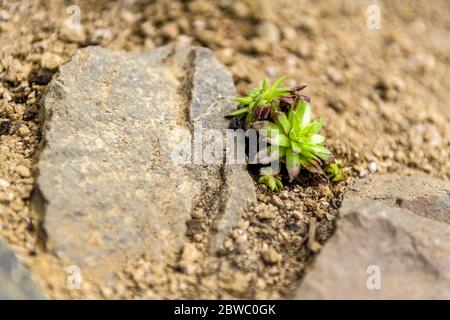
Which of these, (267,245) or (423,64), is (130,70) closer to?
(267,245)

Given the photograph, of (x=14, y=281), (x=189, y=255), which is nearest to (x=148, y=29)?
(x=189, y=255)

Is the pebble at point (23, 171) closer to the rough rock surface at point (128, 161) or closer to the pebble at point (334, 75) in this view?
the rough rock surface at point (128, 161)

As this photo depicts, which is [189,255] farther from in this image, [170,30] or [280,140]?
[170,30]

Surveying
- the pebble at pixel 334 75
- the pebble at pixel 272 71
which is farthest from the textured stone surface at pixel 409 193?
the pebble at pixel 272 71

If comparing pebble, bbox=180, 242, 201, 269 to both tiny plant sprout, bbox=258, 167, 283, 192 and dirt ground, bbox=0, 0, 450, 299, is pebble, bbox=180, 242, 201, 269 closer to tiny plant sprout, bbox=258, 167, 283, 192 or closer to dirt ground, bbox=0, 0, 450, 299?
dirt ground, bbox=0, 0, 450, 299

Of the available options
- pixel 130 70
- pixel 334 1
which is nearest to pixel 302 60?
pixel 334 1
